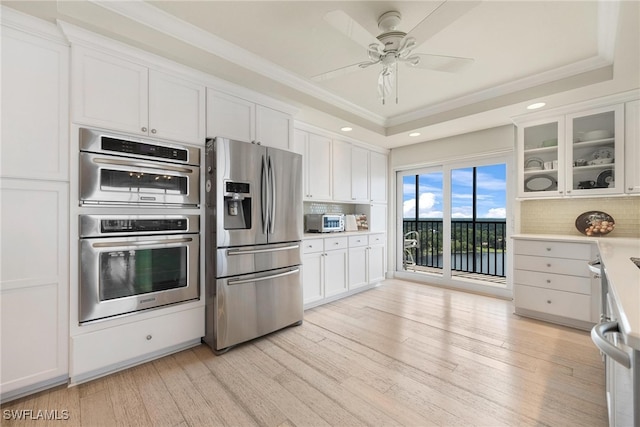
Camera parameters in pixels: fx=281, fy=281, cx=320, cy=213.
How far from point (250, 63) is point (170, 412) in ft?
9.10

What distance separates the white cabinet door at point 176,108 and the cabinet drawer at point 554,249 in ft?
11.9

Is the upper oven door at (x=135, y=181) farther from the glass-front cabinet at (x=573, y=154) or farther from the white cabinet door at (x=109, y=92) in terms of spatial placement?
the glass-front cabinet at (x=573, y=154)

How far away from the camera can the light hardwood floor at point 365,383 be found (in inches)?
65.9

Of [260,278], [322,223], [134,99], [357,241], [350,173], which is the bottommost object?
[260,278]

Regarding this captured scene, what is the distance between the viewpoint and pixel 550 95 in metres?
2.90

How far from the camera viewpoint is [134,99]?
214 centimetres

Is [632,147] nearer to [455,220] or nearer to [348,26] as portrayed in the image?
[455,220]

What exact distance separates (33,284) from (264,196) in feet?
5.63

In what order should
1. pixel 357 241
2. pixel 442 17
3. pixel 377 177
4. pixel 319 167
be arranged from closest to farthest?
pixel 442 17 → pixel 319 167 → pixel 357 241 → pixel 377 177

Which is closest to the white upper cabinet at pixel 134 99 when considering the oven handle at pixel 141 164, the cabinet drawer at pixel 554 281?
the oven handle at pixel 141 164

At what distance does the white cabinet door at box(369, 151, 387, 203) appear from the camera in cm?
490

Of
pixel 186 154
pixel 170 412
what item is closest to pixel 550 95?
pixel 186 154

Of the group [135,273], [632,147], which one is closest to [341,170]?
[135,273]

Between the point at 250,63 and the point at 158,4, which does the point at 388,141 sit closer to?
the point at 250,63
